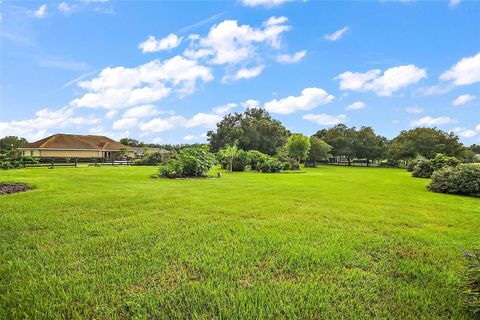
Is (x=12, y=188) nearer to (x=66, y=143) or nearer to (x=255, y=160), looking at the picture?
(x=255, y=160)

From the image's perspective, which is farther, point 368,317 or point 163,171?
point 163,171

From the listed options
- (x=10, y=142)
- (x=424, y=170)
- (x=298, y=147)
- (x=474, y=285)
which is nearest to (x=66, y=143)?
(x=10, y=142)

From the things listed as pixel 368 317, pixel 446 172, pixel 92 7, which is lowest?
pixel 368 317

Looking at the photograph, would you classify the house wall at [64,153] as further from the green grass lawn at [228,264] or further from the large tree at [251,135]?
the green grass lawn at [228,264]

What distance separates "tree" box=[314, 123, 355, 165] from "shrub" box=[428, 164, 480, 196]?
39635mm

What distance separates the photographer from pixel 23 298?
274 centimetres

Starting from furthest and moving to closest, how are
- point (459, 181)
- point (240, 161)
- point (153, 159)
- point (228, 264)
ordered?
point (153, 159) → point (240, 161) → point (459, 181) → point (228, 264)

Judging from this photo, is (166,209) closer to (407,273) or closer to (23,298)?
(23,298)

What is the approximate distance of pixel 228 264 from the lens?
348 cm

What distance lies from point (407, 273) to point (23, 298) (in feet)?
14.3

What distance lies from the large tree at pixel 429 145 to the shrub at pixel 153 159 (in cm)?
3638

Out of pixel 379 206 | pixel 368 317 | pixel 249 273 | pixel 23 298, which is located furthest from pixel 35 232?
pixel 379 206

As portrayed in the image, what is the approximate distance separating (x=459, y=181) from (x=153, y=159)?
2914cm

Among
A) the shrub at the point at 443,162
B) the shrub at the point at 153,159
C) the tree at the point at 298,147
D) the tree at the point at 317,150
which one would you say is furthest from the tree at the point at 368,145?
the shrub at the point at 153,159
